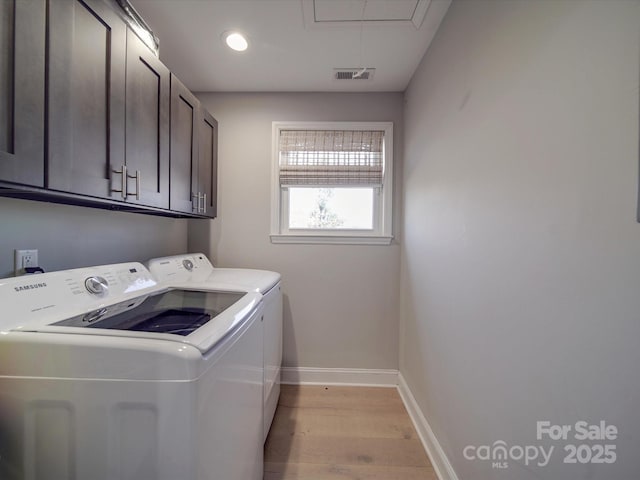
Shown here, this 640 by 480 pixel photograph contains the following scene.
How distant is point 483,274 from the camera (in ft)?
3.44

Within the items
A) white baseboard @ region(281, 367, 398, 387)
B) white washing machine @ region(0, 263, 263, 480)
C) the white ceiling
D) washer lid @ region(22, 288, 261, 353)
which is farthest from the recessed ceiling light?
white baseboard @ region(281, 367, 398, 387)

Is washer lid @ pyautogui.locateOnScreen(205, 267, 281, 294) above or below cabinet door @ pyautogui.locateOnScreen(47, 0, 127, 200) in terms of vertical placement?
below

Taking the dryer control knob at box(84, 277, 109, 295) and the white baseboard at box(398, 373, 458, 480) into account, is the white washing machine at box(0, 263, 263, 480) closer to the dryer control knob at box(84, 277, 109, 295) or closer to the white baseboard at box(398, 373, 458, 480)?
the dryer control knob at box(84, 277, 109, 295)

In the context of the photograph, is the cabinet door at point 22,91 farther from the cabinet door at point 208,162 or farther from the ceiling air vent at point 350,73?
the ceiling air vent at point 350,73

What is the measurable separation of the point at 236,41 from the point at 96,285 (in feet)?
5.26

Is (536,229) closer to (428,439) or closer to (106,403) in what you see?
(106,403)

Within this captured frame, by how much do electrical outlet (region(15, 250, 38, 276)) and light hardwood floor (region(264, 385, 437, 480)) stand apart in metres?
1.49

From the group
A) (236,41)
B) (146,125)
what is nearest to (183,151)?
(146,125)

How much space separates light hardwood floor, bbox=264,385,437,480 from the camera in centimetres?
140

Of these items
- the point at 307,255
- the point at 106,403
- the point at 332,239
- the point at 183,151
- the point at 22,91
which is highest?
the point at 183,151

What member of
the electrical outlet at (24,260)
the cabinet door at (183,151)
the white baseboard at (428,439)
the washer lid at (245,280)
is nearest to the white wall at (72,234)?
the electrical outlet at (24,260)

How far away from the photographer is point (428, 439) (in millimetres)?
1517

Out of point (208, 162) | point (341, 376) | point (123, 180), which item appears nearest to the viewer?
point (123, 180)

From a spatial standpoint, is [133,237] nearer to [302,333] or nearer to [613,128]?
[302,333]
